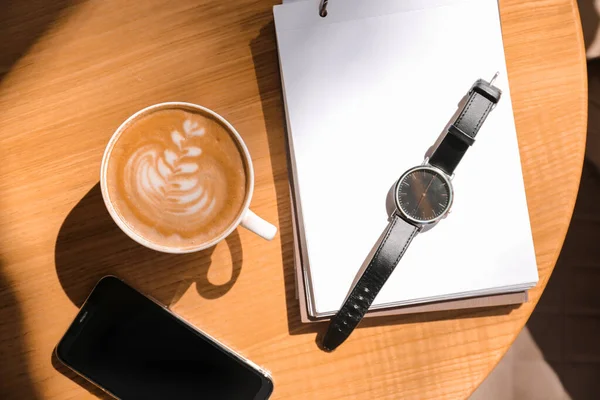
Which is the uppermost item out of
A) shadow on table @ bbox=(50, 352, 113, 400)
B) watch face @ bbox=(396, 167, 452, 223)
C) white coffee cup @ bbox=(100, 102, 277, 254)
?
white coffee cup @ bbox=(100, 102, 277, 254)

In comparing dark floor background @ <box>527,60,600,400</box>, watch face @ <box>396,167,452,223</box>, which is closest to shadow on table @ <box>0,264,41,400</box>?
watch face @ <box>396,167,452,223</box>

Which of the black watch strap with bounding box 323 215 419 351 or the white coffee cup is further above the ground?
the white coffee cup

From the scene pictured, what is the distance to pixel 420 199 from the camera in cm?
67

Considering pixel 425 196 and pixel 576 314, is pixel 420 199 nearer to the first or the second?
pixel 425 196

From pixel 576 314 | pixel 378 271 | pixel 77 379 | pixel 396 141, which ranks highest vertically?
pixel 396 141

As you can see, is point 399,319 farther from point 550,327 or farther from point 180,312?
point 550,327

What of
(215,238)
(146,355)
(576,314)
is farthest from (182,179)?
(576,314)

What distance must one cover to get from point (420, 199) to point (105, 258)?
1.38 ft

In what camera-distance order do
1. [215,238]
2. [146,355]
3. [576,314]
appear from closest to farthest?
1. [215,238]
2. [146,355]
3. [576,314]

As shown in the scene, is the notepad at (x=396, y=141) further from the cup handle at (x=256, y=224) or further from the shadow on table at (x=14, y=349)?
the shadow on table at (x=14, y=349)

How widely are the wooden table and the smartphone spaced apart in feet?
0.06

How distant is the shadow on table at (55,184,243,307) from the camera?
0.70m

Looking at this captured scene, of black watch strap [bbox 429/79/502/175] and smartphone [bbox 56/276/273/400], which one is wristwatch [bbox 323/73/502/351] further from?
smartphone [bbox 56/276/273/400]

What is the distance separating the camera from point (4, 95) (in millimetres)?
699
